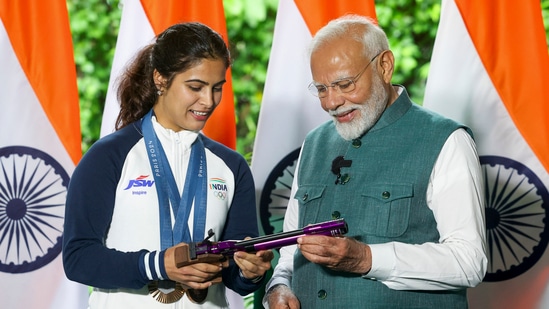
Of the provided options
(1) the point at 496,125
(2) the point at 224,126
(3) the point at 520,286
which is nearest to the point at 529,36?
(1) the point at 496,125

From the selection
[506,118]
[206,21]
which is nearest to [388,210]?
[506,118]

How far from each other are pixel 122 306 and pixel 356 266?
0.69m

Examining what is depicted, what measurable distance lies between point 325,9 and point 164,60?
3.73 feet

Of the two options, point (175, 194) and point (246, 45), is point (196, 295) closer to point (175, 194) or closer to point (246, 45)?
point (175, 194)

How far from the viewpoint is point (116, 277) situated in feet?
7.55

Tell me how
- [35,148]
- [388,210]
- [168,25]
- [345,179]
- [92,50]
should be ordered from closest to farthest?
[388,210] < [345,179] < [35,148] < [168,25] < [92,50]

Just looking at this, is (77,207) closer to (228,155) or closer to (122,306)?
(122,306)

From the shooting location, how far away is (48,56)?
3.33 meters

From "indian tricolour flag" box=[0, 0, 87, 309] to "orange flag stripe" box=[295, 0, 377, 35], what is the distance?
953 millimetres

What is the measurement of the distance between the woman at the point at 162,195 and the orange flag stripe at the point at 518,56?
4.01 feet

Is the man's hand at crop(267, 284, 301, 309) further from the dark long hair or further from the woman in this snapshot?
the dark long hair

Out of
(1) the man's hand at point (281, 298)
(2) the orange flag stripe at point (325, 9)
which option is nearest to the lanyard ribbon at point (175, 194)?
(1) the man's hand at point (281, 298)

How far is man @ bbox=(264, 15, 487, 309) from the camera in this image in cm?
227

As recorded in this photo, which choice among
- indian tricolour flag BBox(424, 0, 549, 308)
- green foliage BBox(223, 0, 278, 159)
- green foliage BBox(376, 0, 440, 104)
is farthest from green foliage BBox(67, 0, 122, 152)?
indian tricolour flag BBox(424, 0, 549, 308)
